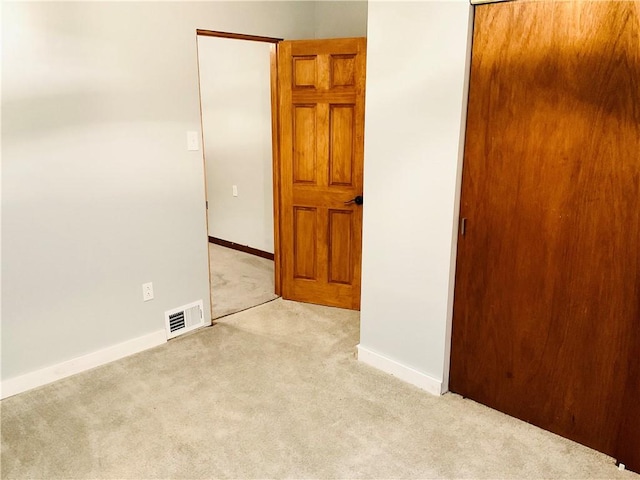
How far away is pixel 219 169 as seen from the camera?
538cm

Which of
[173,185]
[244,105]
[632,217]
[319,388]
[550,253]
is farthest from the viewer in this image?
[244,105]

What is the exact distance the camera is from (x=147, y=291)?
3145 millimetres

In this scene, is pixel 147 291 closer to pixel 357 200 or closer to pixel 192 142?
pixel 192 142

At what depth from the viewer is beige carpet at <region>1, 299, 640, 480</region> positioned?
A: 83.7 inches

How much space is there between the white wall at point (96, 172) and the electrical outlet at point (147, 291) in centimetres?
4

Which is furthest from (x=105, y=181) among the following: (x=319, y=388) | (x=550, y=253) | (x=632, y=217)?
(x=632, y=217)

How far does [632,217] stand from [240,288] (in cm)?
300

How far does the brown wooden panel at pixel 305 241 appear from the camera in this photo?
3.81 m

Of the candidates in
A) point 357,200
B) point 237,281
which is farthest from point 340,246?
point 237,281

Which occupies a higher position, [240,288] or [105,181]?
[105,181]

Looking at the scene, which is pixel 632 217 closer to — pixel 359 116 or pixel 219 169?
pixel 359 116

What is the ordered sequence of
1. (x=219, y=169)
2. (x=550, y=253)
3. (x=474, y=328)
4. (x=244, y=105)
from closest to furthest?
(x=550, y=253) < (x=474, y=328) < (x=244, y=105) < (x=219, y=169)

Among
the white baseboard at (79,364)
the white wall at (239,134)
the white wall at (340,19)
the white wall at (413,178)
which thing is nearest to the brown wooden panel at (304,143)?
the white wall at (340,19)

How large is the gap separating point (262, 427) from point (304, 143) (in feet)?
6.69
